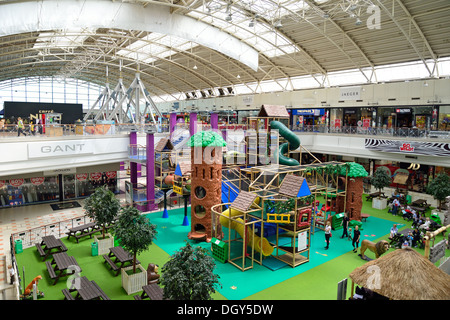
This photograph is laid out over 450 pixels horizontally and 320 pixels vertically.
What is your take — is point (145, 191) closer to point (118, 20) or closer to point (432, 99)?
point (118, 20)

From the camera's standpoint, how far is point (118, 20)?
79.4ft

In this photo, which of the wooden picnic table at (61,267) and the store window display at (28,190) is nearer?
the wooden picnic table at (61,267)

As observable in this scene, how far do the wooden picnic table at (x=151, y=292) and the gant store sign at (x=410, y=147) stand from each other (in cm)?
2144

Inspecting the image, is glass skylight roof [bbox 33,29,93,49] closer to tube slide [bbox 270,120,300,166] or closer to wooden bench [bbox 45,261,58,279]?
tube slide [bbox 270,120,300,166]

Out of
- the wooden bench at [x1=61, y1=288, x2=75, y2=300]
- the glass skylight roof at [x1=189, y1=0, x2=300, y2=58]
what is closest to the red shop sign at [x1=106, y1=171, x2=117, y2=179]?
the glass skylight roof at [x1=189, y1=0, x2=300, y2=58]

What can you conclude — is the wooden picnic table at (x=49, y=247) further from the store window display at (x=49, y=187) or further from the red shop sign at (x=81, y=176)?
the red shop sign at (x=81, y=176)

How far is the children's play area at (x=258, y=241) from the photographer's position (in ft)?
34.0

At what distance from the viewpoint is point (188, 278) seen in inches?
343

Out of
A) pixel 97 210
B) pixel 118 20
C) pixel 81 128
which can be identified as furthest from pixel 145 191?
pixel 118 20

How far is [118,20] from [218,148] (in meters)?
14.2

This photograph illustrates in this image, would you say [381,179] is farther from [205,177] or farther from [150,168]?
[150,168]

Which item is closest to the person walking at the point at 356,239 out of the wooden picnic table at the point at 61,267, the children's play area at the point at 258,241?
the children's play area at the point at 258,241

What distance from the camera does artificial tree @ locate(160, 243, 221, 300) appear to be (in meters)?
8.58
